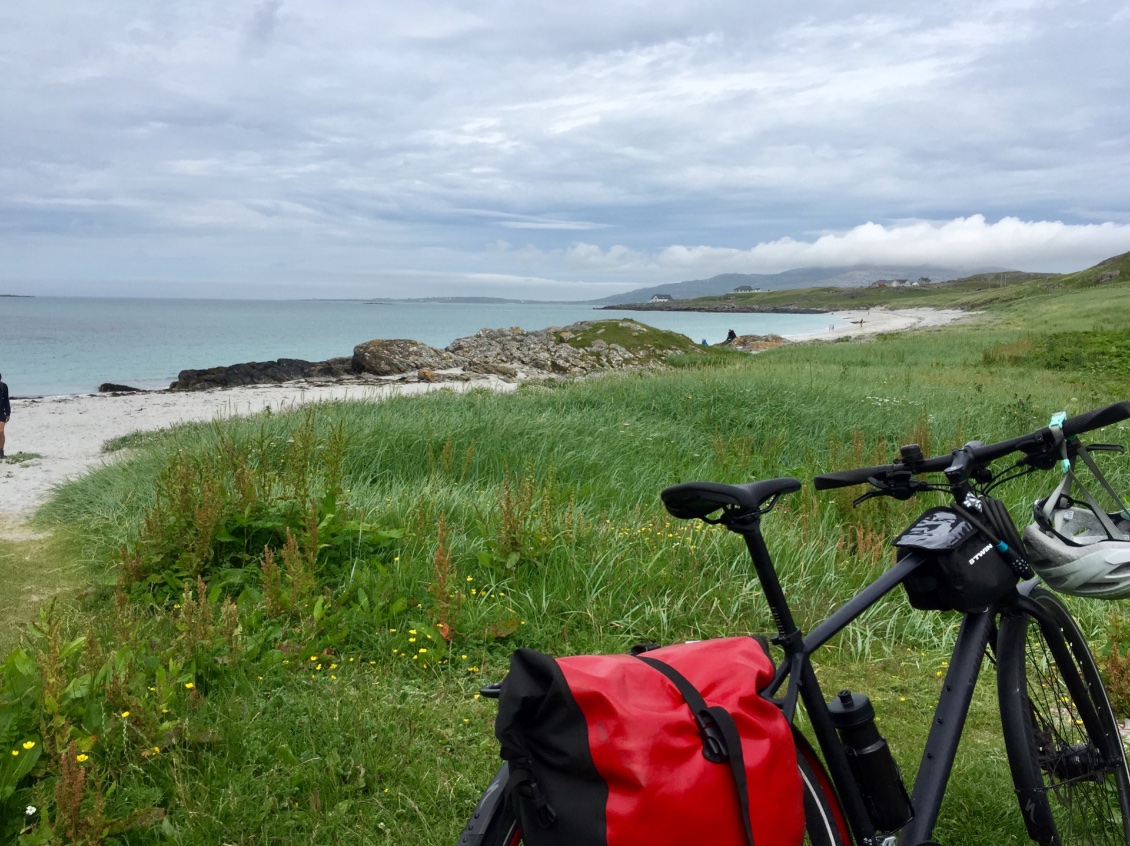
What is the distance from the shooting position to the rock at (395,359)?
29516 millimetres

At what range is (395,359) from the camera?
98.4 ft

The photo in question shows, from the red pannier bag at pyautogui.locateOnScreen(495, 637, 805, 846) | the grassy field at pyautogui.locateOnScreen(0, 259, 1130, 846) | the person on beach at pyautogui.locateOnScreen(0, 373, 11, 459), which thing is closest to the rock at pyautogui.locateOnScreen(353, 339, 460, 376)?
the person on beach at pyautogui.locateOnScreen(0, 373, 11, 459)

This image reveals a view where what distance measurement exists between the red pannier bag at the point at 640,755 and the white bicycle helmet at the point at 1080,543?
1045mm

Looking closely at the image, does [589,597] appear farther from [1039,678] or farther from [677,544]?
[1039,678]

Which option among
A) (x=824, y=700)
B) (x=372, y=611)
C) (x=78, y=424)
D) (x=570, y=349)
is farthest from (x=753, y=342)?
(x=824, y=700)

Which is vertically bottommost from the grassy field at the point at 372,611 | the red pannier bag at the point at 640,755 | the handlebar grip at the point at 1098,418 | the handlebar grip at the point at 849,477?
the grassy field at the point at 372,611

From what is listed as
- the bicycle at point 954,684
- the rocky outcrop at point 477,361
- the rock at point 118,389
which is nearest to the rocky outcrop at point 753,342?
the rocky outcrop at point 477,361

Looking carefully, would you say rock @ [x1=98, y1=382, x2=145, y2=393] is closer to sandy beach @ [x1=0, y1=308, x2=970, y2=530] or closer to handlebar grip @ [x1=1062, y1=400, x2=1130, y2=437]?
sandy beach @ [x1=0, y1=308, x2=970, y2=530]

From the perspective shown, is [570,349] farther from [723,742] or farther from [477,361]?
[723,742]

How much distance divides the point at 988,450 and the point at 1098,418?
0.26m

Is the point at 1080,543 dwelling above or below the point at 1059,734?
above

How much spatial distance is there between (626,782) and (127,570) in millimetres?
4412

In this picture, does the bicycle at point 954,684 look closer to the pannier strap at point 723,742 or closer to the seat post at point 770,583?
the seat post at point 770,583

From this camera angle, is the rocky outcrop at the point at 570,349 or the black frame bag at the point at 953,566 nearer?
the black frame bag at the point at 953,566
